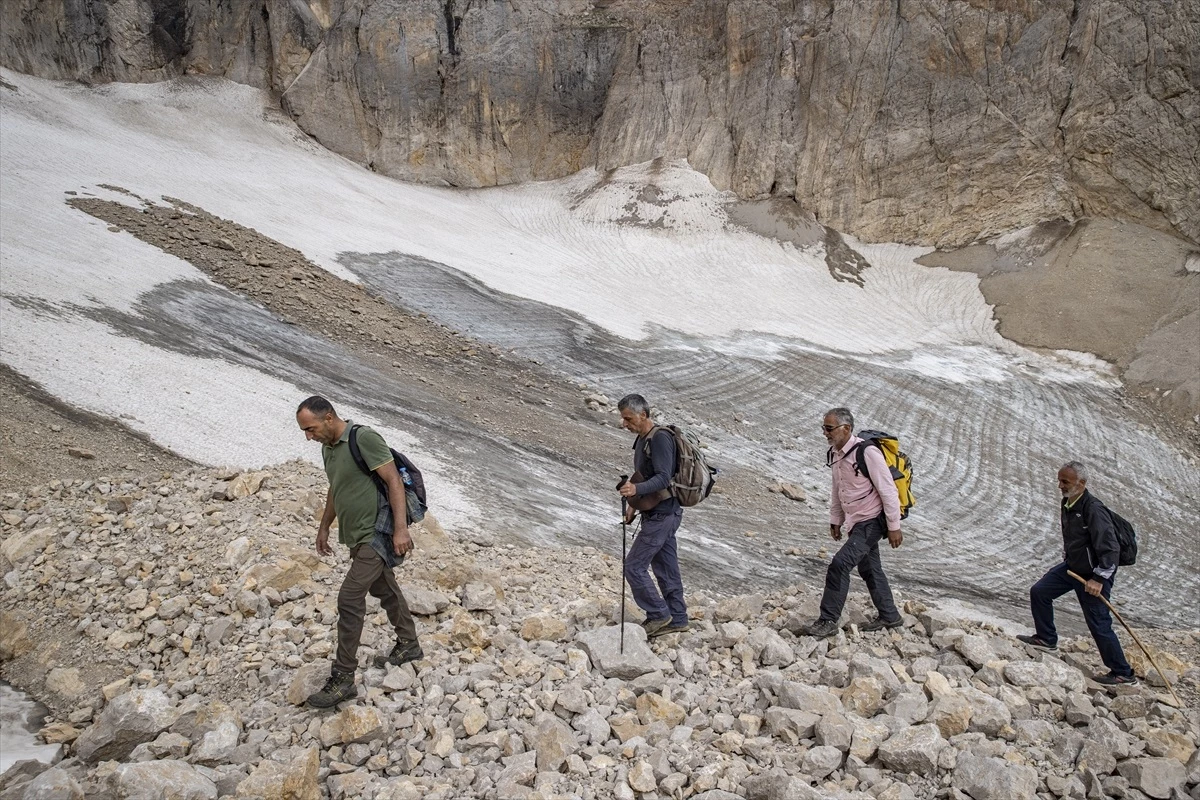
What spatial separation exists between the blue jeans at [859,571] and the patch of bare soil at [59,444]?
561 centimetres

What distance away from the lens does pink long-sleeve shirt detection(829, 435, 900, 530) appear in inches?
199

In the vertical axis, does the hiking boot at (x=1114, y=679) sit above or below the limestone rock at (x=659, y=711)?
above

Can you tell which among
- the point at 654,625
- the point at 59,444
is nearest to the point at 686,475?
the point at 654,625

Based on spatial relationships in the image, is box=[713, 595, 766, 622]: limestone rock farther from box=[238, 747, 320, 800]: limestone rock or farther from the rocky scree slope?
box=[238, 747, 320, 800]: limestone rock

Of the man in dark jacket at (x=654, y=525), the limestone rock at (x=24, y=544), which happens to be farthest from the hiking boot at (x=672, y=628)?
the limestone rock at (x=24, y=544)

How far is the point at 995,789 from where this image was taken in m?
3.54

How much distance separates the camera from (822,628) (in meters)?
5.17

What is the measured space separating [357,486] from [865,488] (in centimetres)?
322

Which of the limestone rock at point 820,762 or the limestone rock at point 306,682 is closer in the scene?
the limestone rock at point 820,762

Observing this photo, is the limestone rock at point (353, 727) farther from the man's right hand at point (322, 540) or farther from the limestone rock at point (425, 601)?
the limestone rock at point (425, 601)

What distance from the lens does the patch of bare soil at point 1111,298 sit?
20094 mm

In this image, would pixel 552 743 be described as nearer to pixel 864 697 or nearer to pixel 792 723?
pixel 792 723

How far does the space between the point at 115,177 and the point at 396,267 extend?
6.72 meters

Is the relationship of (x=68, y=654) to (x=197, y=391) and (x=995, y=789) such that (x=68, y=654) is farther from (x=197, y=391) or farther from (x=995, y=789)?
(x=995, y=789)
